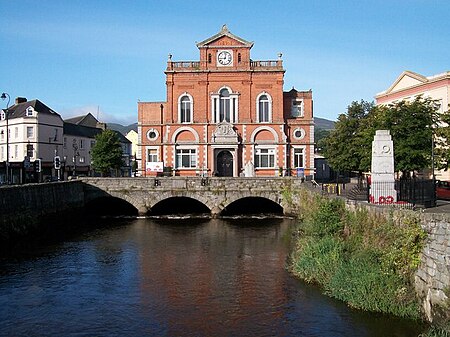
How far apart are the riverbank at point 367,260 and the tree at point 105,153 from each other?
39.1 meters

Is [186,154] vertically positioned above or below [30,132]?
below

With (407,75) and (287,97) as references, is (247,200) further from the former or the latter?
(407,75)

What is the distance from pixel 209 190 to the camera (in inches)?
1431

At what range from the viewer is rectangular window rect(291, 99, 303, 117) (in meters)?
49.7

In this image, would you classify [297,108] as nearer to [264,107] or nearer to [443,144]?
[264,107]

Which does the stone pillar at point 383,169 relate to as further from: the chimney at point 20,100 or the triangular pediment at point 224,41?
the chimney at point 20,100

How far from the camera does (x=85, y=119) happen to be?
8294cm

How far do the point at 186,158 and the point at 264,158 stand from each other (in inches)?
304

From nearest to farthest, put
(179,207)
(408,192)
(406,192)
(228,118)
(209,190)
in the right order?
(408,192) → (406,192) → (209,190) → (179,207) → (228,118)

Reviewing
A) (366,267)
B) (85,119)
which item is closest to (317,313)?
(366,267)

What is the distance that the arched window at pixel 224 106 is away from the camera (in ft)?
158

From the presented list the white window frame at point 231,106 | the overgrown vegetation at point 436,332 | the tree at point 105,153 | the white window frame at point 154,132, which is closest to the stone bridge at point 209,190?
the white window frame at point 154,132

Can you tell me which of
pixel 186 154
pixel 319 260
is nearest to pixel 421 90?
pixel 186 154

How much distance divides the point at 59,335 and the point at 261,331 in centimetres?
525
